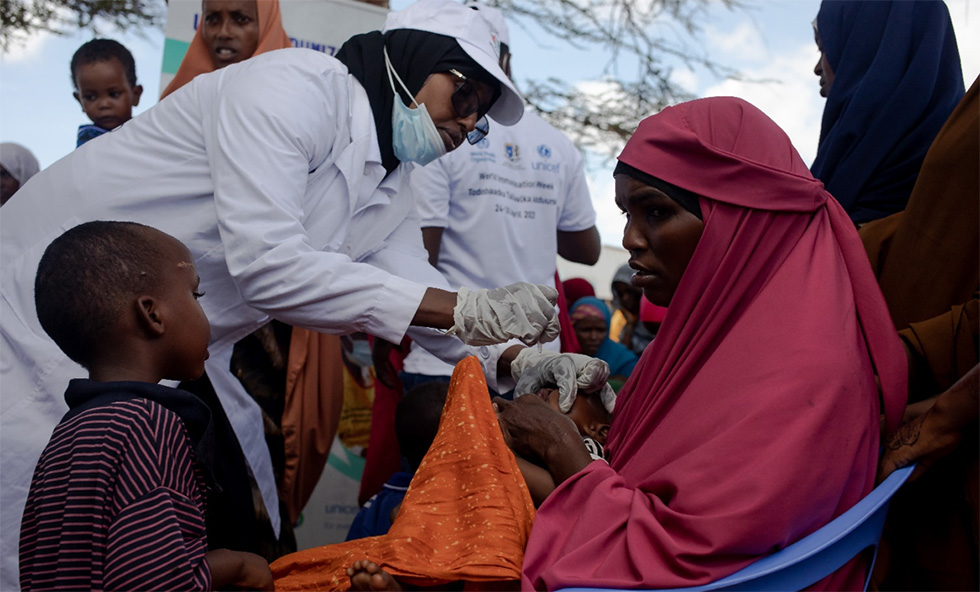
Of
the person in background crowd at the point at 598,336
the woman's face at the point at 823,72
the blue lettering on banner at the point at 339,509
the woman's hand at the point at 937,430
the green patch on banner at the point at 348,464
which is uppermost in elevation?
the woman's face at the point at 823,72

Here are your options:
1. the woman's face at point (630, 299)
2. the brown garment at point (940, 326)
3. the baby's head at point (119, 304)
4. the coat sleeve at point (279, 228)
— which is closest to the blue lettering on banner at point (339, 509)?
the coat sleeve at point (279, 228)

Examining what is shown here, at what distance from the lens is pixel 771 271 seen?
1983 mm

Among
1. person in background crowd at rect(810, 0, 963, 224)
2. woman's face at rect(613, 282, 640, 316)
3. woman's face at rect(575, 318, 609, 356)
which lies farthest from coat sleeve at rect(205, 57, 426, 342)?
woman's face at rect(613, 282, 640, 316)

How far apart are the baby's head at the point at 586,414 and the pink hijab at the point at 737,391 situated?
305mm

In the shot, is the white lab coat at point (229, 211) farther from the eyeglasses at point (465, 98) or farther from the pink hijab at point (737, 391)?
the pink hijab at point (737, 391)

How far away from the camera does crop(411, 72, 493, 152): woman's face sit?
2965 millimetres

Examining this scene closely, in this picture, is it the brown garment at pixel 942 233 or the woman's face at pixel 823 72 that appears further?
the woman's face at pixel 823 72

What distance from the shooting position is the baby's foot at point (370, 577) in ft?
6.16

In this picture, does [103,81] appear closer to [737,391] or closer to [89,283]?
[89,283]

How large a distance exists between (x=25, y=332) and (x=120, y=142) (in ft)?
2.05

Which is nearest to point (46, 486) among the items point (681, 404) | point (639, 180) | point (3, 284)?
point (3, 284)

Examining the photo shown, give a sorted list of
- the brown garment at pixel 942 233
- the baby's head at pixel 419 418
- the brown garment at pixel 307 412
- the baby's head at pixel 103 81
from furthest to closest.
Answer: the baby's head at pixel 103 81 → the brown garment at pixel 307 412 → the baby's head at pixel 419 418 → the brown garment at pixel 942 233

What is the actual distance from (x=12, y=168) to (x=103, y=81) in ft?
4.14

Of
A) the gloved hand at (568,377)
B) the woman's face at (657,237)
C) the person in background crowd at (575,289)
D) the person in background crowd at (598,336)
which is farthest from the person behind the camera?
the person in background crowd at (575,289)
